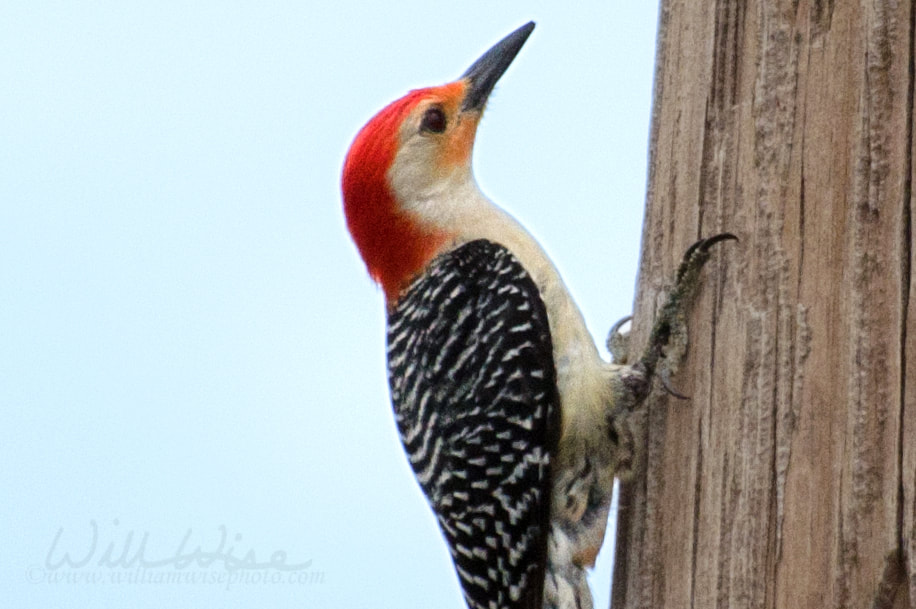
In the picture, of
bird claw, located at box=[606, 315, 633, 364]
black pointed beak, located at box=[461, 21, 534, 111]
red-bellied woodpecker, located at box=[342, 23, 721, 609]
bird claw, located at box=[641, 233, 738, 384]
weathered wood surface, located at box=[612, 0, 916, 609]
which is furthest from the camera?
black pointed beak, located at box=[461, 21, 534, 111]

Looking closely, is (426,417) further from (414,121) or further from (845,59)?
(845,59)

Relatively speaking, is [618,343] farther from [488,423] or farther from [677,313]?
[677,313]

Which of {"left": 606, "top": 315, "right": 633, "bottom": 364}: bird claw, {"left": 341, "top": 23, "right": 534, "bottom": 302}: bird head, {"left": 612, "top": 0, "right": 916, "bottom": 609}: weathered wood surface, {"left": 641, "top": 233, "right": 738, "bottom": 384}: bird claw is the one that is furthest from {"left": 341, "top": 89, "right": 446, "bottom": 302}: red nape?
{"left": 612, "top": 0, "right": 916, "bottom": 609}: weathered wood surface

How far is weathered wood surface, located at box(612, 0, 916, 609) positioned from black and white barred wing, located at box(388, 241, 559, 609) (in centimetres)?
39

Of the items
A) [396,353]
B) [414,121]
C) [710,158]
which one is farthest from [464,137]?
[710,158]

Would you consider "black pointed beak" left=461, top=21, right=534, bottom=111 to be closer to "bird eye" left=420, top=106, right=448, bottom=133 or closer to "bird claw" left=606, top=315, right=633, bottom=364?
"bird eye" left=420, top=106, right=448, bottom=133

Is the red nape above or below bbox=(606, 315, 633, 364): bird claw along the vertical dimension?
above

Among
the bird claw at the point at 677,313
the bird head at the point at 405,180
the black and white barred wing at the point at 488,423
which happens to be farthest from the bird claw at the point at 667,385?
the bird head at the point at 405,180

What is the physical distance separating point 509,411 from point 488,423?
3.0 inches

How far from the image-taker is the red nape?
13.3 feet

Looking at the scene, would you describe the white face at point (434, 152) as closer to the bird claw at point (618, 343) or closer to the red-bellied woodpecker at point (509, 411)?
the red-bellied woodpecker at point (509, 411)

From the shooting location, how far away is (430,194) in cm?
420

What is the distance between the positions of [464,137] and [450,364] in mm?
1102

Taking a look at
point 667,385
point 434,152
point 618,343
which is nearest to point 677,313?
point 667,385
